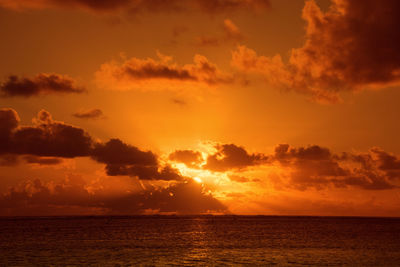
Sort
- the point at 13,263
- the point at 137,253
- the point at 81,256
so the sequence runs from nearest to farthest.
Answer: the point at 13,263, the point at 81,256, the point at 137,253

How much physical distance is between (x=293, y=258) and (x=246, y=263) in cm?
1076

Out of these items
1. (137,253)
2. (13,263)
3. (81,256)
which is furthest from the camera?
(137,253)

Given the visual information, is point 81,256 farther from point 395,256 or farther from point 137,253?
point 395,256

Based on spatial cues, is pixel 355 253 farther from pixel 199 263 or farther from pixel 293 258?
pixel 199 263

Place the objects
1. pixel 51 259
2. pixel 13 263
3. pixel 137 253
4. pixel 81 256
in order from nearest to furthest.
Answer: pixel 13 263
pixel 51 259
pixel 81 256
pixel 137 253

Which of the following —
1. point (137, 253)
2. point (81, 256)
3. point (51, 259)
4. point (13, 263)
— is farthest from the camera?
point (137, 253)

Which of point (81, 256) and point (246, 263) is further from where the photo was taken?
point (81, 256)

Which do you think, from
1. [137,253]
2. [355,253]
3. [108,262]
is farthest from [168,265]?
[355,253]

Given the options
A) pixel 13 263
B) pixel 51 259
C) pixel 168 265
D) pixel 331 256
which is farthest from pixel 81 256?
pixel 331 256

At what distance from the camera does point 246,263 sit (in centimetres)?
6650

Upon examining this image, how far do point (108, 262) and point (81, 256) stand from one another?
404 inches

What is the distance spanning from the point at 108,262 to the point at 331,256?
37.6 metres

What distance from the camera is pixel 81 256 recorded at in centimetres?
7481

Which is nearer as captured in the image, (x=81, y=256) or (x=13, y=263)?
Answer: (x=13, y=263)
